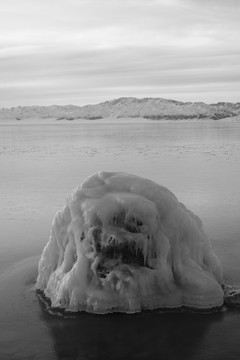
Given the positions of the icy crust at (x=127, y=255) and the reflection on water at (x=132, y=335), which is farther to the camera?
the icy crust at (x=127, y=255)

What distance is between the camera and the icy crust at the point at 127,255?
7.46 m

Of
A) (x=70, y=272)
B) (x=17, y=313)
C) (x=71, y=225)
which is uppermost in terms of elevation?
(x=71, y=225)

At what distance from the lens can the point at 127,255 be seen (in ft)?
25.4

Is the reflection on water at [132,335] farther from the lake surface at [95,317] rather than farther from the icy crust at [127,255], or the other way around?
the icy crust at [127,255]

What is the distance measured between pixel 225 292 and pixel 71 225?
272cm

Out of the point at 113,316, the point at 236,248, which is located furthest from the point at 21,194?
the point at 113,316

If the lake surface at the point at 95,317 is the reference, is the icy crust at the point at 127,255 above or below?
above

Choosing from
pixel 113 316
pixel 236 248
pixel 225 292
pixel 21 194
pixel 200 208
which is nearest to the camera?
pixel 113 316

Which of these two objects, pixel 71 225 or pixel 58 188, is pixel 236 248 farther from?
pixel 58 188

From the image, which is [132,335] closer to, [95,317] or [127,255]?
[95,317]

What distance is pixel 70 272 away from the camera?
7.62 meters

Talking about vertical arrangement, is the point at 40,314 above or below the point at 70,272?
below

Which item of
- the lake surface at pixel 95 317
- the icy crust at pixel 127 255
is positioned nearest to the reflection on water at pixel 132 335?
the lake surface at pixel 95 317

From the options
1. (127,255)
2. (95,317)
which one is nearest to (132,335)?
(95,317)
